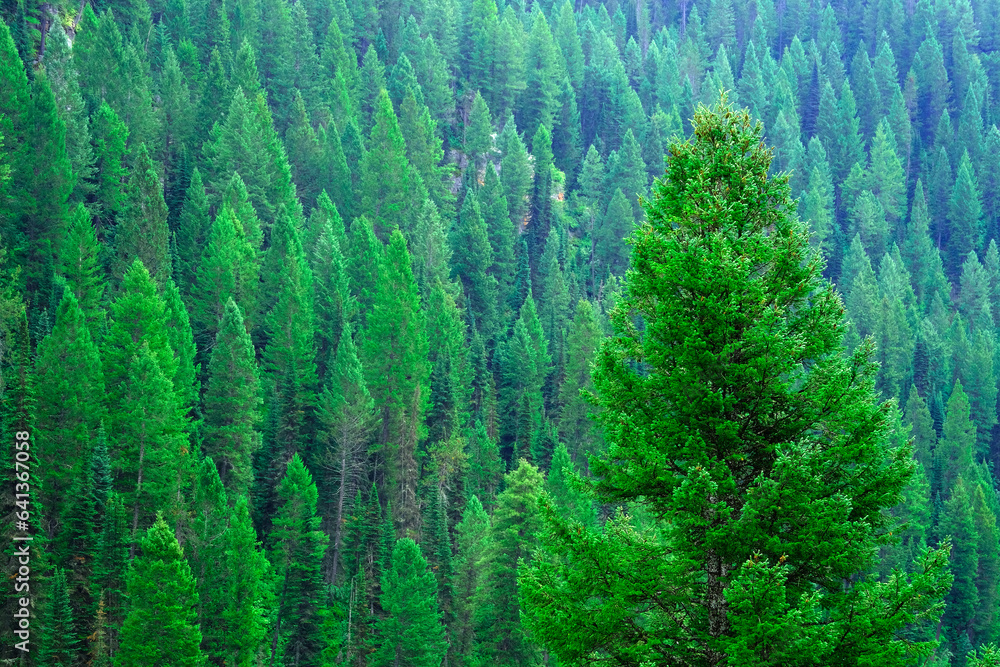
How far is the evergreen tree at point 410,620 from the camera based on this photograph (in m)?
53.0

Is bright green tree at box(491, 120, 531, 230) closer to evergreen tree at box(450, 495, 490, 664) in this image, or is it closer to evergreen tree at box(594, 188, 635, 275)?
evergreen tree at box(594, 188, 635, 275)

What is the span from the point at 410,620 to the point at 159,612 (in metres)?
13.3

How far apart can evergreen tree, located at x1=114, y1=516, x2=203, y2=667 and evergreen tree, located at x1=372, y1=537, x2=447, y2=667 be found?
10.3 m

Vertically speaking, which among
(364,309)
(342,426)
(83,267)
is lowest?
(342,426)

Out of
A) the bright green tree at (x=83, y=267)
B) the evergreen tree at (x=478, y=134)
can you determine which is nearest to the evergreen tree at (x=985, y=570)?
the evergreen tree at (x=478, y=134)

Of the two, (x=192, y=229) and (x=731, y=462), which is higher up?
(x=192, y=229)

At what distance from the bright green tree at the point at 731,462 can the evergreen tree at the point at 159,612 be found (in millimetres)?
37563

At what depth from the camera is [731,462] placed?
1184cm

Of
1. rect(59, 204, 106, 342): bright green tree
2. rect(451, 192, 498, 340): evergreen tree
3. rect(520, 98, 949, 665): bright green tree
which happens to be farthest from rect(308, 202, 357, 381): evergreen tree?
rect(520, 98, 949, 665): bright green tree

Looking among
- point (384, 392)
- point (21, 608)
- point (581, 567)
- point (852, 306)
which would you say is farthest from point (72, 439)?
point (852, 306)

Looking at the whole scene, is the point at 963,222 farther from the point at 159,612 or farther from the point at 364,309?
the point at 159,612

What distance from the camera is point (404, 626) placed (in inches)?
2100

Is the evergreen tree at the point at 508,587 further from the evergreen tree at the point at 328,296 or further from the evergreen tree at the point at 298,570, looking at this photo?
the evergreen tree at the point at 328,296

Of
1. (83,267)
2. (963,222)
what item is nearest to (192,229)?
(83,267)
